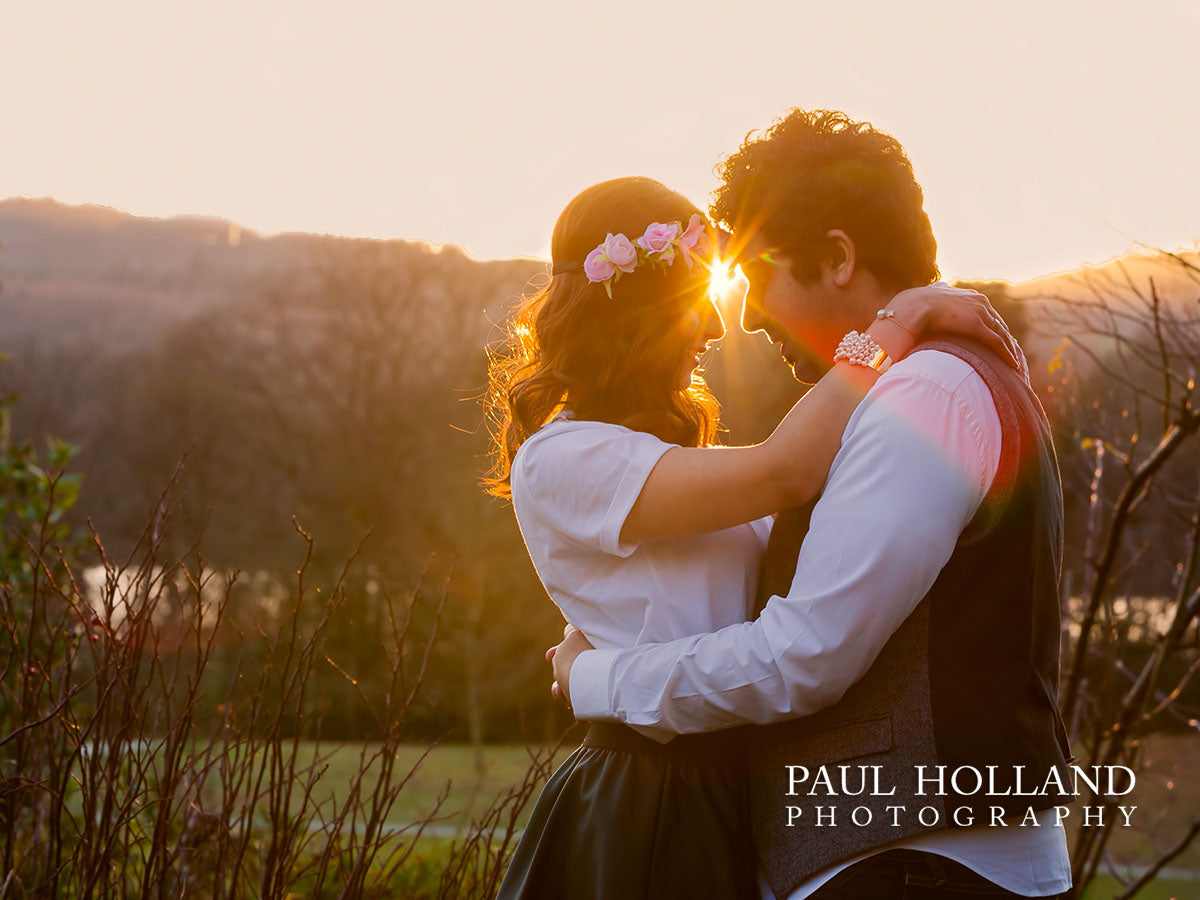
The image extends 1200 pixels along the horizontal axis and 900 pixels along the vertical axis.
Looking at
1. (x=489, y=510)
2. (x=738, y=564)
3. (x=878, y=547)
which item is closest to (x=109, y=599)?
(x=738, y=564)

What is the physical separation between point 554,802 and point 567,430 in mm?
637

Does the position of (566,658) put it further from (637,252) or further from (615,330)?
(637,252)

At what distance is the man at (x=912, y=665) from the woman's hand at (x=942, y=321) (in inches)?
1.4

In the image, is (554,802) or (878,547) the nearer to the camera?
(878,547)

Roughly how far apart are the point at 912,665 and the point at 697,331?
82 cm

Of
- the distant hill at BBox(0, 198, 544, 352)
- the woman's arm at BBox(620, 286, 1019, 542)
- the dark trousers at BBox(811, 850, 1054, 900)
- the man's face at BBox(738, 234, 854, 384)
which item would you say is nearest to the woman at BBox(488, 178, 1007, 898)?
the woman's arm at BBox(620, 286, 1019, 542)

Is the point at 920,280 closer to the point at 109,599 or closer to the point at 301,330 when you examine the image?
the point at 109,599

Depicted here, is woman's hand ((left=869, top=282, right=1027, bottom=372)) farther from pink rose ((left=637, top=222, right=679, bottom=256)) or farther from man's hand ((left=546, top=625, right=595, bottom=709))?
man's hand ((left=546, top=625, right=595, bottom=709))

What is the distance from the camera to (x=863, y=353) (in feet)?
6.05

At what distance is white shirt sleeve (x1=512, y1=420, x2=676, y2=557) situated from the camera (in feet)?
5.95

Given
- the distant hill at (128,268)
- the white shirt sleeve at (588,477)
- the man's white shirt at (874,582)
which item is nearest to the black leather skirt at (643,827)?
the man's white shirt at (874,582)

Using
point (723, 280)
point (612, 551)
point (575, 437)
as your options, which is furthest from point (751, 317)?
point (612, 551)

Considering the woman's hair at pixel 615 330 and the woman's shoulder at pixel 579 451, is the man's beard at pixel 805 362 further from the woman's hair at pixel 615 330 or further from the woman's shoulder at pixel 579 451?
the woman's shoulder at pixel 579 451

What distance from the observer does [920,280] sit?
2.05 metres
